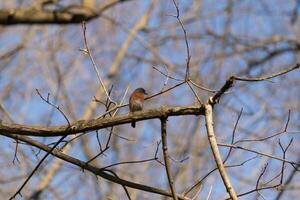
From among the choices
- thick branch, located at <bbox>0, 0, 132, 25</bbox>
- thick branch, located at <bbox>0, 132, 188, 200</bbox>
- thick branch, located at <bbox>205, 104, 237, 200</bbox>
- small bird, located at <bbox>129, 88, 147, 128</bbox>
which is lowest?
thick branch, located at <bbox>205, 104, 237, 200</bbox>

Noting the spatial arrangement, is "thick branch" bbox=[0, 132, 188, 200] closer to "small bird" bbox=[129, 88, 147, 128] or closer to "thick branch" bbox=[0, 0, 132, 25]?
"small bird" bbox=[129, 88, 147, 128]

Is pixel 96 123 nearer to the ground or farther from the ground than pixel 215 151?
farther from the ground

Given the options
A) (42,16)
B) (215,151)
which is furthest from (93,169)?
(42,16)

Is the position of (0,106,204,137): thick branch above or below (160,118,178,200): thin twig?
above

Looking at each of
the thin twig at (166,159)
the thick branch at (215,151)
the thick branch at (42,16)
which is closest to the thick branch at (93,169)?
the thin twig at (166,159)

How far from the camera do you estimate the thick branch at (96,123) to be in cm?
253

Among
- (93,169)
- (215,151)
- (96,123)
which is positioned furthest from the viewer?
(93,169)

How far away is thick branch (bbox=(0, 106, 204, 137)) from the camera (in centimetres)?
253

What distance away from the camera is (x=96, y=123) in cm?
268

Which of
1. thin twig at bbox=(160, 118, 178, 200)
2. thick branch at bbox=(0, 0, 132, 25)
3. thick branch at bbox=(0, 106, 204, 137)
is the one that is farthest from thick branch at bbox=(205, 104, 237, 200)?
thick branch at bbox=(0, 0, 132, 25)

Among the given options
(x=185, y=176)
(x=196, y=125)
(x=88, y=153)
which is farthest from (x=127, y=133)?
(x=185, y=176)

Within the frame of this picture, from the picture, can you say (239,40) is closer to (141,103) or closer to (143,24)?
(143,24)

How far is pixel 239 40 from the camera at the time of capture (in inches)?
340

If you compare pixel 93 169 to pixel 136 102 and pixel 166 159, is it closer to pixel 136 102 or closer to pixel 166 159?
pixel 136 102
